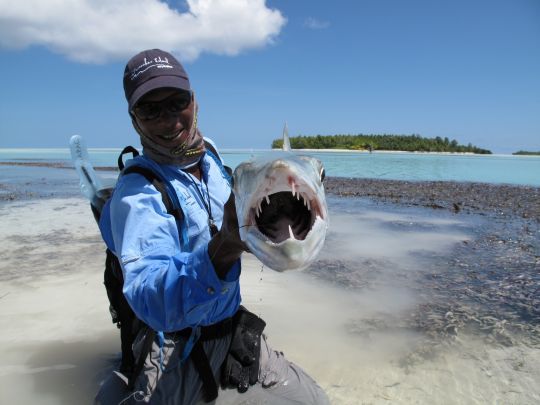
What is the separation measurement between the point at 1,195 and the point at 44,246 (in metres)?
9.41

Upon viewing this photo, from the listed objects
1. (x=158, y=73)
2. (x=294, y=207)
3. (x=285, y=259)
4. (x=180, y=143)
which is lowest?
(x=285, y=259)

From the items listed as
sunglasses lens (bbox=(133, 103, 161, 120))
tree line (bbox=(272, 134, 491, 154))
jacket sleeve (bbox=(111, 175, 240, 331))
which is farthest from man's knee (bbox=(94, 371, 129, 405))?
tree line (bbox=(272, 134, 491, 154))

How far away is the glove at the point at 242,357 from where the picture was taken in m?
2.70

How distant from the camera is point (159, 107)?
2.46 meters

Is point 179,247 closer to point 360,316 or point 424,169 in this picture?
point 360,316

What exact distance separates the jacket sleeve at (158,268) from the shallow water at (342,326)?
215 centimetres

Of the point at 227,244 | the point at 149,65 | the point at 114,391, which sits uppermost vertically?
the point at 149,65

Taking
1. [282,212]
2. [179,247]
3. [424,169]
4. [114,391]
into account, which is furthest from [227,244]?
[424,169]

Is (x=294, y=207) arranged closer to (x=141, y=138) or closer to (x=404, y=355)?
(x=141, y=138)

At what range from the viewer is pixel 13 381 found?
3.51 metres

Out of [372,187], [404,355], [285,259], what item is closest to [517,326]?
[404,355]

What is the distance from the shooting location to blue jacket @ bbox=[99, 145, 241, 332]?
5.21 ft

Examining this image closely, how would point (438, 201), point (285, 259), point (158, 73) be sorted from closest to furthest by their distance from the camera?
point (285, 259) < point (158, 73) < point (438, 201)

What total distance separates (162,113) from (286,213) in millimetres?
1388
